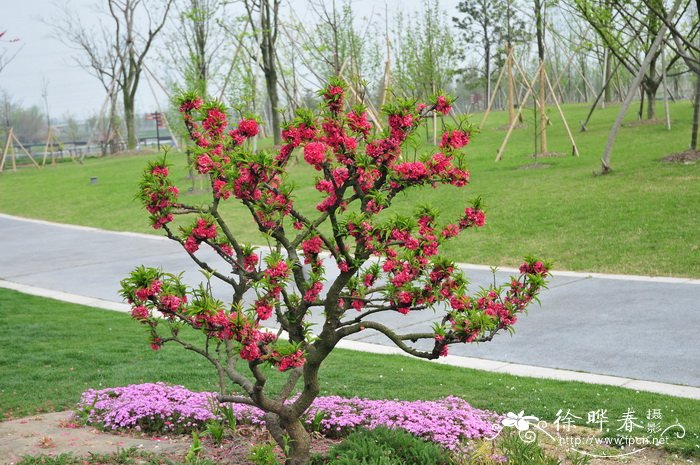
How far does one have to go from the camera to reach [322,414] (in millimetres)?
4941

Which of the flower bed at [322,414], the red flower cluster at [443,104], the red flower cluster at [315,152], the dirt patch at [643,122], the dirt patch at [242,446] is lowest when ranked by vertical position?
the dirt patch at [242,446]

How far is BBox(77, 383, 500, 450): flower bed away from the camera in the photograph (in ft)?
15.3

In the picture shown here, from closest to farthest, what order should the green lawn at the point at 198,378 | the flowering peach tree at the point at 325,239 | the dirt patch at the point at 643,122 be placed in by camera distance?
the flowering peach tree at the point at 325,239 < the green lawn at the point at 198,378 < the dirt patch at the point at 643,122

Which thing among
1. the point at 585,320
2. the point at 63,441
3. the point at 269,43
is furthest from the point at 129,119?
the point at 63,441

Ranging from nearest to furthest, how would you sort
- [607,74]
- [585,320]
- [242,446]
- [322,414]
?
[242,446] < [322,414] < [585,320] < [607,74]

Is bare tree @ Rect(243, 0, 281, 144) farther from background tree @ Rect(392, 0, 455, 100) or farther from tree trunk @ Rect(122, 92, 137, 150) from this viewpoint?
tree trunk @ Rect(122, 92, 137, 150)

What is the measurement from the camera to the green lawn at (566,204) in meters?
10.4

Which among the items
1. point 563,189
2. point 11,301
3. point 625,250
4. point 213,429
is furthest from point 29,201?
point 213,429

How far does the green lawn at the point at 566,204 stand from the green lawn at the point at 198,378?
137 centimetres

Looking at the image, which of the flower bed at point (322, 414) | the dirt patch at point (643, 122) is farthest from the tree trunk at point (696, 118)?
the flower bed at point (322, 414)

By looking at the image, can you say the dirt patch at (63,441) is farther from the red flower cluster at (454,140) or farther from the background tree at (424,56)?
the background tree at (424,56)

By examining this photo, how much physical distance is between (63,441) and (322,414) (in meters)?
1.52

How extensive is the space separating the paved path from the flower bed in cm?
166

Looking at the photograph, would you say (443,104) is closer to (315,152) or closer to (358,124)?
(358,124)
